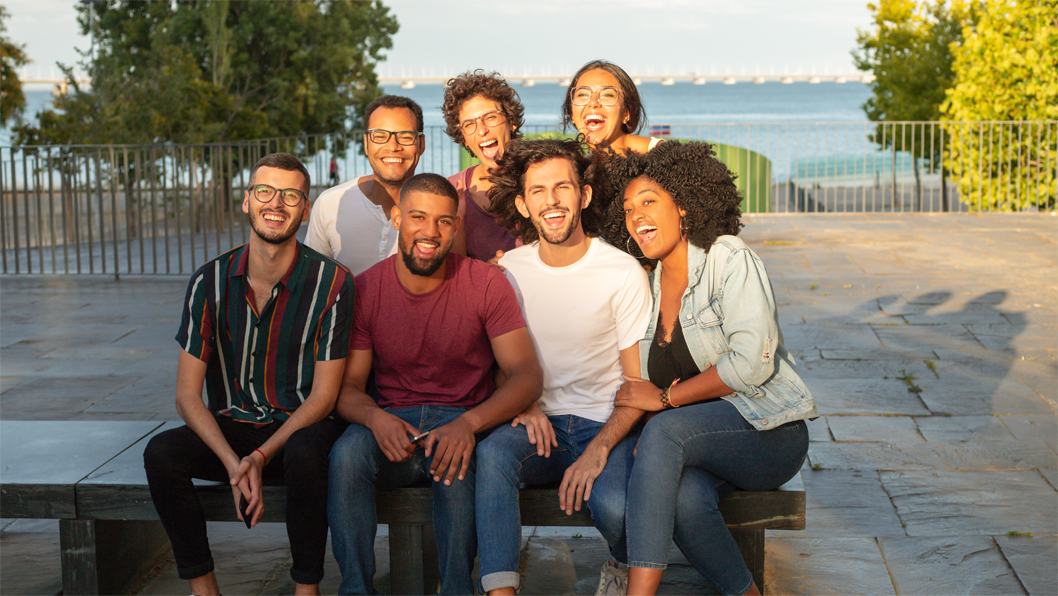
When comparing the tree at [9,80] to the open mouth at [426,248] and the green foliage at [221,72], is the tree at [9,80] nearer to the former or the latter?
the green foliage at [221,72]

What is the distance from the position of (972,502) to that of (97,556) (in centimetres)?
347

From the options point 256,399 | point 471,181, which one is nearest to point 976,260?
point 471,181

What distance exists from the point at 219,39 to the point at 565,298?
13.7m

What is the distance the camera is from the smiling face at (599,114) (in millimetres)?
4031

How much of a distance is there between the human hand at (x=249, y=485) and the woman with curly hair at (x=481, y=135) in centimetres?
120

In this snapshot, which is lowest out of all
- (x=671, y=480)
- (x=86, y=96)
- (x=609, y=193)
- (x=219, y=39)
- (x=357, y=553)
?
(x=357, y=553)

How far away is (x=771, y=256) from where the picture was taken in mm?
11547

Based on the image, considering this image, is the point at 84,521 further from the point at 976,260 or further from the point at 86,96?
the point at 86,96

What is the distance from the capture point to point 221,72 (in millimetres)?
15328

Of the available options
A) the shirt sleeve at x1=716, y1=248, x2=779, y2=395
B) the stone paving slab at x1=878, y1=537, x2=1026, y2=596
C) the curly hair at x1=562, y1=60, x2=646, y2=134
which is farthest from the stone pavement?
the curly hair at x1=562, y1=60, x2=646, y2=134

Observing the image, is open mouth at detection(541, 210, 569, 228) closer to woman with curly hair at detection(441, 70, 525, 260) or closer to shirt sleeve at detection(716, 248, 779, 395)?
woman with curly hair at detection(441, 70, 525, 260)

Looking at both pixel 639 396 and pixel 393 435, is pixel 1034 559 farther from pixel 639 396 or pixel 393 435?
pixel 393 435

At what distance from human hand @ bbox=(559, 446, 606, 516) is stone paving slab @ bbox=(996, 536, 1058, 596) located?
158cm

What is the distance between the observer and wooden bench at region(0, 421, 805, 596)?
10.2 ft
